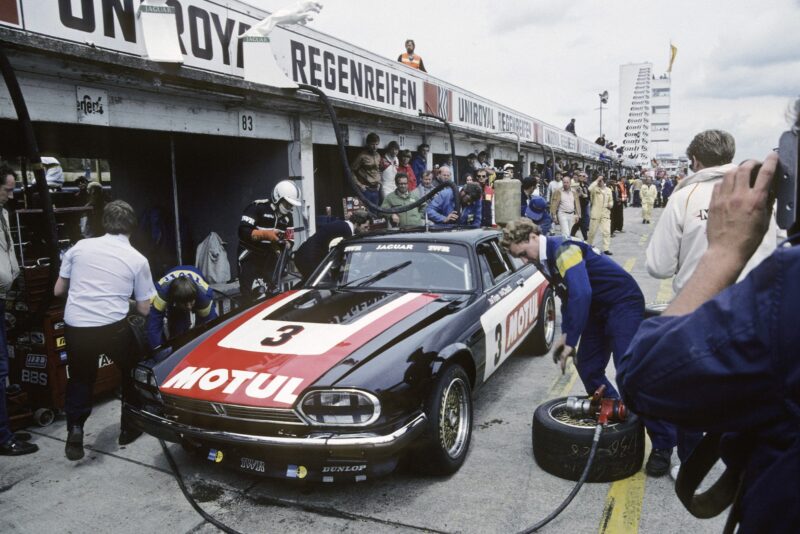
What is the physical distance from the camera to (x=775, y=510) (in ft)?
3.32

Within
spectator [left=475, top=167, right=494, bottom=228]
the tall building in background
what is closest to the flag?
the tall building in background

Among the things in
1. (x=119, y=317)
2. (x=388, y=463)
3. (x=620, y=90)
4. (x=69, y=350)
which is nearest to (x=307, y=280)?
(x=119, y=317)

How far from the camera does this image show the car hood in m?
3.22

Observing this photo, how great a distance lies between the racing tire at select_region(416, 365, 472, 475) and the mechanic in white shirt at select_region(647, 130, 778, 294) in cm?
135

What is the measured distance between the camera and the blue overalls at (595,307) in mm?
3549

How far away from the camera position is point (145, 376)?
364 centimetres

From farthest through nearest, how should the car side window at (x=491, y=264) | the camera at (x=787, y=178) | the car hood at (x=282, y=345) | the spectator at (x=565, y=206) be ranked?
the spectator at (x=565, y=206) < the car side window at (x=491, y=264) < the car hood at (x=282, y=345) < the camera at (x=787, y=178)

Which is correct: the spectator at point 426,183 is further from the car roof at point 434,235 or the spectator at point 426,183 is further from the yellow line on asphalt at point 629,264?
the car roof at point 434,235

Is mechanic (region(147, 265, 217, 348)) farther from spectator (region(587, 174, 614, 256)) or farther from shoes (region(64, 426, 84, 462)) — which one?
spectator (region(587, 174, 614, 256))

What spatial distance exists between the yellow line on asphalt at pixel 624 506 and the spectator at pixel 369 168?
7.51 meters

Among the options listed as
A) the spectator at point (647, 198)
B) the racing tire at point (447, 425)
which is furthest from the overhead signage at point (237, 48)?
the spectator at point (647, 198)

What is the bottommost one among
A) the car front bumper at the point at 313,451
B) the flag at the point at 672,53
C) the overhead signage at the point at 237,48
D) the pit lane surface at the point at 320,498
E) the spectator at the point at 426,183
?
the pit lane surface at the point at 320,498

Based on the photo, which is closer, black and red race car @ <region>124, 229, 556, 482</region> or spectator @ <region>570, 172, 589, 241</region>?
black and red race car @ <region>124, 229, 556, 482</region>

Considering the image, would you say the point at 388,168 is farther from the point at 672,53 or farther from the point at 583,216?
the point at 672,53
